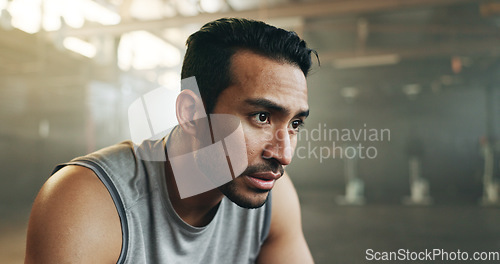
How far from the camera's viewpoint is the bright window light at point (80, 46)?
3636mm

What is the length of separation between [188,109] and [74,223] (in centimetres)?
33

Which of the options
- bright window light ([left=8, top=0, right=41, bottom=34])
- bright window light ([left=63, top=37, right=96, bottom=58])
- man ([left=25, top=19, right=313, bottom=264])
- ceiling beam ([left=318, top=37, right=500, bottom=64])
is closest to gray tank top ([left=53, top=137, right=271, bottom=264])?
man ([left=25, top=19, right=313, bottom=264])

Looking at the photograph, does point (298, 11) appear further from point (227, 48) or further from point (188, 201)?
point (188, 201)

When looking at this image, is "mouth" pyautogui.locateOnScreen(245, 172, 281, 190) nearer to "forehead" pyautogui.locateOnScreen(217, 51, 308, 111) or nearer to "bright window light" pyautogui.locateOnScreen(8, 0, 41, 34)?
"forehead" pyautogui.locateOnScreen(217, 51, 308, 111)

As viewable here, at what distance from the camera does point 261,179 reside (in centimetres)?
73

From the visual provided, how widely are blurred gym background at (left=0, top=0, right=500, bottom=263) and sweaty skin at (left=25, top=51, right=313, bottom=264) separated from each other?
1919mm

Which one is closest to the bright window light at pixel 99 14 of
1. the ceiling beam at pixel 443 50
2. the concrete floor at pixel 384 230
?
the concrete floor at pixel 384 230

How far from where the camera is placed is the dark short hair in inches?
29.9

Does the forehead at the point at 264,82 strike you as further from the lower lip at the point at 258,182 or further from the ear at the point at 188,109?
the lower lip at the point at 258,182

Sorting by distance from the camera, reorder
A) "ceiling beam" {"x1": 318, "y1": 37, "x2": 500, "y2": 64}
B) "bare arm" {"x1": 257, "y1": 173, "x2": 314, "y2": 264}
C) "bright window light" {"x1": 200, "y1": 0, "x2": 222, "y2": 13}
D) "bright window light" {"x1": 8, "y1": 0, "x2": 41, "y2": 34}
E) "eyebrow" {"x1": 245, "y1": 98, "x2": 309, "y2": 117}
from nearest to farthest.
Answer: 1. "eyebrow" {"x1": 245, "y1": 98, "x2": 309, "y2": 117}
2. "bare arm" {"x1": 257, "y1": 173, "x2": 314, "y2": 264}
3. "bright window light" {"x1": 200, "y1": 0, "x2": 222, "y2": 13}
4. "bright window light" {"x1": 8, "y1": 0, "x2": 41, "y2": 34}
5. "ceiling beam" {"x1": 318, "y1": 37, "x2": 500, "y2": 64}

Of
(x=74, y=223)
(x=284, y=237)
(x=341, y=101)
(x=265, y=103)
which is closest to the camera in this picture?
(x=74, y=223)

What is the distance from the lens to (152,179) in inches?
28.8

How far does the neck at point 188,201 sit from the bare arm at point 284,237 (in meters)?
0.17

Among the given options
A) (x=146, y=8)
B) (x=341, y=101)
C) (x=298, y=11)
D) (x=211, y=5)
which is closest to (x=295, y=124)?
(x=211, y=5)
